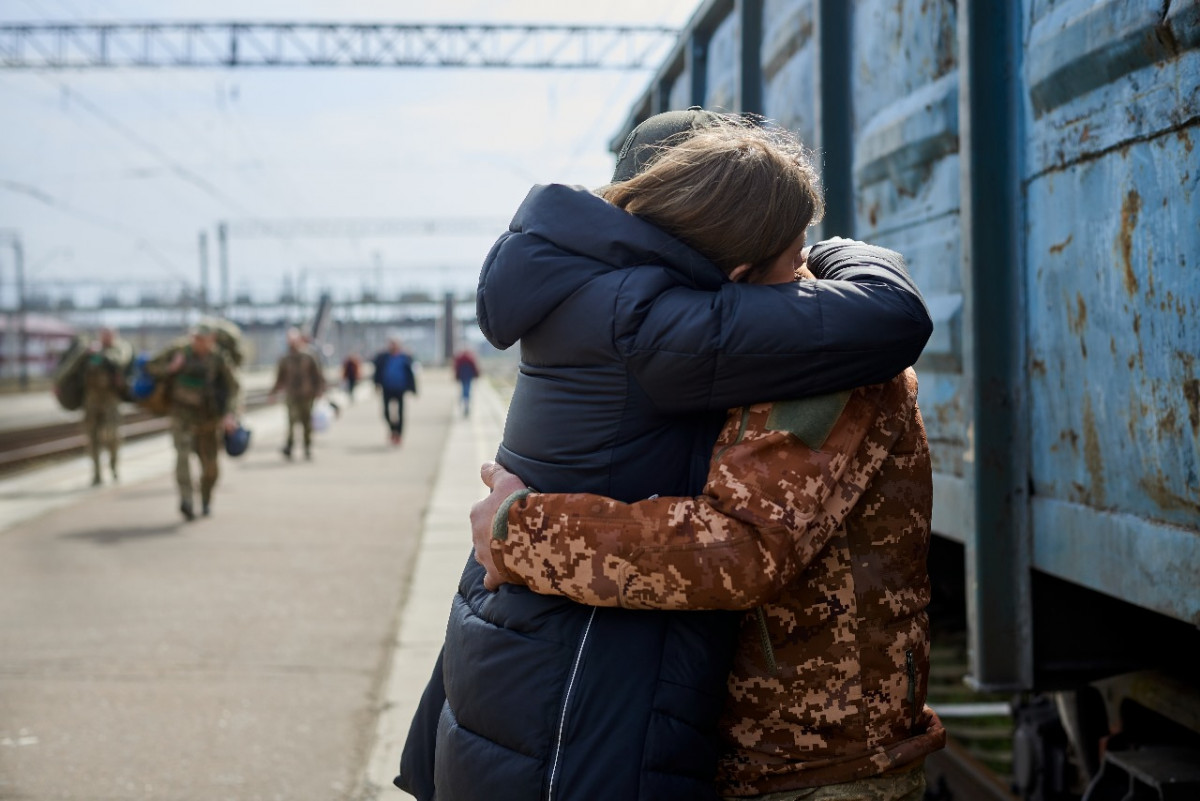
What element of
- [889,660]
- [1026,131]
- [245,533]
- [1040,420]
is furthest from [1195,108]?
[245,533]

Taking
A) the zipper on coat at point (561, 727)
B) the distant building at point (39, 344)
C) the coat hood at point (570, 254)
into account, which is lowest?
the zipper on coat at point (561, 727)

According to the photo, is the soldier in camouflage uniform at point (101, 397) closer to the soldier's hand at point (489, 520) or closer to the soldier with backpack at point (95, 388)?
the soldier with backpack at point (95, 388)

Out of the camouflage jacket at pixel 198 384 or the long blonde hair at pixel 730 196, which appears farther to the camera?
the camouflage jacket at pixel 198 384

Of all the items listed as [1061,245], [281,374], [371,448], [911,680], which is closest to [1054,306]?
[1061,245]

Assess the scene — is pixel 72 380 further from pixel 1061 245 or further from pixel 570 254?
pixel 570 254

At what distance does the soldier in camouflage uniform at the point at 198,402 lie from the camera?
10.2 m

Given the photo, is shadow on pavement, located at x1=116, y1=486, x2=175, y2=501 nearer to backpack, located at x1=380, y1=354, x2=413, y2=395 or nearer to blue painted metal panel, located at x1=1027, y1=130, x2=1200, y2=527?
backpack, located at x1=380, y1=354, x2=413, y2=395

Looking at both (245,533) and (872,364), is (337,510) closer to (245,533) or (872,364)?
(245,533)

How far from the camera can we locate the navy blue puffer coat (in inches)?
60.5

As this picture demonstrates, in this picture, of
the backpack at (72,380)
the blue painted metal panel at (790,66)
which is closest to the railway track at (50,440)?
the backpack at (72,380)

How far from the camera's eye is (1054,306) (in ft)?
8.17

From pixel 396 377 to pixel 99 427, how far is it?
607 centimetres

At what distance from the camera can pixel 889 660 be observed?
65.4 inches

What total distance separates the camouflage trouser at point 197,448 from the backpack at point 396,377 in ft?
26.5
